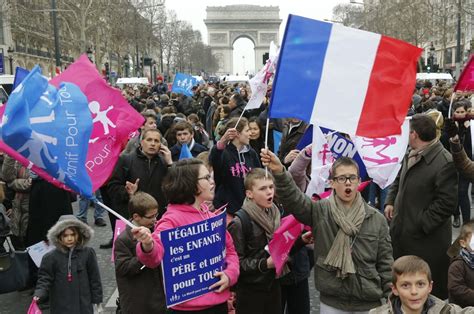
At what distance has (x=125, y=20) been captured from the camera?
44.6 m

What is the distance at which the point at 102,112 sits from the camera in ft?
15.2

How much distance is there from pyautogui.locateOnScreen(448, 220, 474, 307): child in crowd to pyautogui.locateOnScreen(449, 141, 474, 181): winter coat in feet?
1.63

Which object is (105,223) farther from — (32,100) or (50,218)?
(32,100)

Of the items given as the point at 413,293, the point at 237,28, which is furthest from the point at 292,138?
the point at 237,28

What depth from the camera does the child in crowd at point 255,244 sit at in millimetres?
3930

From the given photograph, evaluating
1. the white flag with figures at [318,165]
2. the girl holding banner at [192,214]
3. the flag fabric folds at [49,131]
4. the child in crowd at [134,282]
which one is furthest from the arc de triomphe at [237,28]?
the girl holding banner at [192,214]

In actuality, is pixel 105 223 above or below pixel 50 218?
below

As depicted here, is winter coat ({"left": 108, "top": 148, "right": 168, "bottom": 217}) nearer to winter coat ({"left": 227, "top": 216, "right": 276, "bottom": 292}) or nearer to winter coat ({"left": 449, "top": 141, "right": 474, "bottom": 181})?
winter coat ({"left": 227, "top": 216, "right": 276, "bottom": 292})

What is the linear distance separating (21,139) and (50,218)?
2877 millimetres

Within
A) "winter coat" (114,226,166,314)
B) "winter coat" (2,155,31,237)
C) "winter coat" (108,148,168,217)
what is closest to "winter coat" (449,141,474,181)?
"winter coat" (114,226,166,314)

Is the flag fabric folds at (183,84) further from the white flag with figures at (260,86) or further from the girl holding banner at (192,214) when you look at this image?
the girl holding banner at (192,214)

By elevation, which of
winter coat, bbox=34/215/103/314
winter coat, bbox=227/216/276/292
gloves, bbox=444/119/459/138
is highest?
gloves, bbox=444/119/459/138

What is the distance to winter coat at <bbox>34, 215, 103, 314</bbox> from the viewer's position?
4547mm

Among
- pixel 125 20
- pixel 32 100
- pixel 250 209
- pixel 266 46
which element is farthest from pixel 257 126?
pixel 266 46
